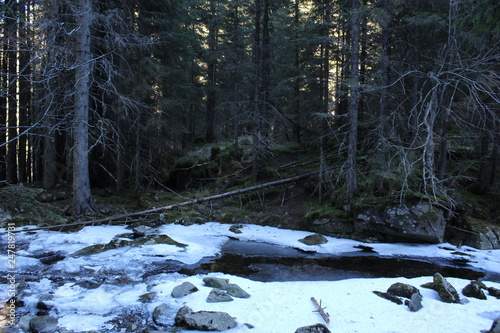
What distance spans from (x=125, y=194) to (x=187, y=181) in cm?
501

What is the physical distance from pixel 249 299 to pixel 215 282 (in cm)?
96

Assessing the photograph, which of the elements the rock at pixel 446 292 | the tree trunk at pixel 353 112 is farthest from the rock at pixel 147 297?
the tree trunk at pixel 353 112

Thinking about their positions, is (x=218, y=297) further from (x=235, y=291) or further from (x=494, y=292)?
(x=494, y=292)

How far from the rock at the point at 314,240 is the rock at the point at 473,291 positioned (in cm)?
468

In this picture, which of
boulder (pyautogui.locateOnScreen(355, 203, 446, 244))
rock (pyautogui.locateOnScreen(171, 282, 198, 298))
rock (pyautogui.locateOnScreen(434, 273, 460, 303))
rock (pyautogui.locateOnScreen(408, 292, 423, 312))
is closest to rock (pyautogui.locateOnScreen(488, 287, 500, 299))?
rock (pyautogui.locateOnScreen(434, 273, 460, 303))

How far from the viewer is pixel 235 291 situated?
612 centimetres

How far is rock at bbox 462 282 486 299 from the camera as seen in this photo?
238 inches

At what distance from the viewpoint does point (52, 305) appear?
5.34 meters

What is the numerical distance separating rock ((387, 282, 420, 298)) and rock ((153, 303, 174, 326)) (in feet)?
14.8

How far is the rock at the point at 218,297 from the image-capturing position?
5.68 metres

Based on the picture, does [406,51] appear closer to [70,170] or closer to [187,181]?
[187,181]

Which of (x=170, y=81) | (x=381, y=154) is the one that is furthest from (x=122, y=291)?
(x=170, y=81)

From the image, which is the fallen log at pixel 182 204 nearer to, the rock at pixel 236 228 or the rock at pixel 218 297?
the rock at pixel 236 228

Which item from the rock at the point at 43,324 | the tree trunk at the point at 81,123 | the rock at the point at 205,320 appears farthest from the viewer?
the tree trunk at the point at 81,123
